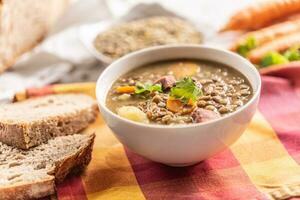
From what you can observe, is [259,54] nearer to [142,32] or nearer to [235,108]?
[142,32]

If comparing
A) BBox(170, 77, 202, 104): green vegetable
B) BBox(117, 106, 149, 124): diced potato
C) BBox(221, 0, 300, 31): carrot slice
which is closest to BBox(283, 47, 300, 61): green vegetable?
BBox(221, 0, 300, 31): carrot slice

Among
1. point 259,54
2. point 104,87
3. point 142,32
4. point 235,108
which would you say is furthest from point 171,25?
point 235,108

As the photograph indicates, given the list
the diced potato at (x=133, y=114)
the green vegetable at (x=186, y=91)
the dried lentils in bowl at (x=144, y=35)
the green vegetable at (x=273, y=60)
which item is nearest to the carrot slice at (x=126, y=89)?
the diced potato at (x=133, y=114)

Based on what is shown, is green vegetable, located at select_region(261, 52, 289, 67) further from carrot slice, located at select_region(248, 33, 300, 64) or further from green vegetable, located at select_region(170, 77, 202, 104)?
green vegetable, located at select_region(170, 77, 202, 104)

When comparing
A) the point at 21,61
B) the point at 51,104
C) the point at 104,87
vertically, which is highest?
the point at 104,87

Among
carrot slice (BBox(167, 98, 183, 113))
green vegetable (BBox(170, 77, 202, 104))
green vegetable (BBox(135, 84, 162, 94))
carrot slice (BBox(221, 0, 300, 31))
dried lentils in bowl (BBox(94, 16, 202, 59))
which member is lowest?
dried lentils in bowl (BBox(94, 16, 202, 59))

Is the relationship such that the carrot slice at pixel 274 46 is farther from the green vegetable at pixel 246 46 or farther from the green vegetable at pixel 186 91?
the green vegetable at pixel 186 91

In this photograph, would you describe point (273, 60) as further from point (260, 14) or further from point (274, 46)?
point (260, 14)
